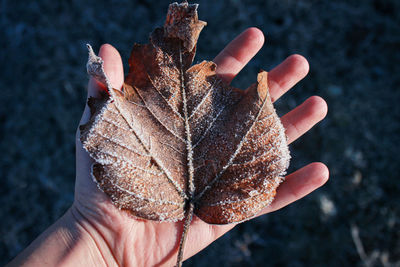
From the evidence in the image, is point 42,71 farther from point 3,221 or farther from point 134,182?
point 134,182

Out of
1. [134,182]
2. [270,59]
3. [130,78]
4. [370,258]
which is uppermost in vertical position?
[130,78]

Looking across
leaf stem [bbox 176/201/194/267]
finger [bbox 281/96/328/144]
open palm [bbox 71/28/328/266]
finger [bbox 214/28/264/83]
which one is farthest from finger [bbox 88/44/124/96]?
finger [bbox 281/96/328/144]

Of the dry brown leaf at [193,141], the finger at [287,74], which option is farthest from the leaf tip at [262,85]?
the finger at [287,74]

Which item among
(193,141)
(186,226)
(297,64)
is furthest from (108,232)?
(297,64)

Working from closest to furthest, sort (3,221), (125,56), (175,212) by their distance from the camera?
(175,212) < (3,221) < (125,56)

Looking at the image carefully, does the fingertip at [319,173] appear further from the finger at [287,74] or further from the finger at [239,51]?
the finger at [239,51]

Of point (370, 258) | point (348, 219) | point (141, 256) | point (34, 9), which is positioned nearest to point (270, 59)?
point (348, 219)
